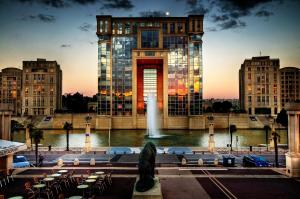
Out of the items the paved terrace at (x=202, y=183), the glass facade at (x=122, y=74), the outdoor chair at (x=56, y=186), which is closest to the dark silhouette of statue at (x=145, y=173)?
the paved terrace at (x=202, y=183)

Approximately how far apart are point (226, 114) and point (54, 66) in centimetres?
9745

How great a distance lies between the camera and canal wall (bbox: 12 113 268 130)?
4289 inches

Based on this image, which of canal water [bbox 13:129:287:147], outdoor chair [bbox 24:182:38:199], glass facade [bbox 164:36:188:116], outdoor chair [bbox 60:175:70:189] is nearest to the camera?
outdoor chair [bbox 24:182:38:199]

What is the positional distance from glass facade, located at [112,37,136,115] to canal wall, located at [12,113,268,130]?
4.67 meters

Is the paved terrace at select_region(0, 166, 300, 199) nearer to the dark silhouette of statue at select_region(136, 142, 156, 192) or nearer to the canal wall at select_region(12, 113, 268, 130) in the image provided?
the dark silhouette of statue at select_region(136, 142, 156, 192)

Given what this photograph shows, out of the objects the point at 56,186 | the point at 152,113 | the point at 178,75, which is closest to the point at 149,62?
the point at 178,75

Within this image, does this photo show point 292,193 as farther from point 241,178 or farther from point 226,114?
point 226,114

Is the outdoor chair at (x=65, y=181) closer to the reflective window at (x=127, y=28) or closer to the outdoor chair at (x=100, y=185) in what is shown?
the outdoor chair at (x=100, y=185)

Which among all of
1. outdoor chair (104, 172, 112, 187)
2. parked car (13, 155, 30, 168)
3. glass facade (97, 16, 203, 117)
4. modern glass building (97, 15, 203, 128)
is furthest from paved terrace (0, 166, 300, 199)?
glass facade (97, 16, 203, 117)

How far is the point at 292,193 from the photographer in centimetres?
2017

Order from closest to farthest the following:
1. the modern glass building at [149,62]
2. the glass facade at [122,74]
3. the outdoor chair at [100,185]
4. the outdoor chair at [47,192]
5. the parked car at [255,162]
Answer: the outdoor chair at [47,192] → the outdoor chair at [100,185] → the parked car at [255,162] → the modern glass building at [149,62] → the glass facade at [122,74]

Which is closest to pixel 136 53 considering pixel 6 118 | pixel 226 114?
pixel 226 114

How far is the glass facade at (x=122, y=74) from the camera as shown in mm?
111625

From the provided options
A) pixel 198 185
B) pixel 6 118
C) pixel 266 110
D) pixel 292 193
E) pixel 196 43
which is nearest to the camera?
pixel 292 193
